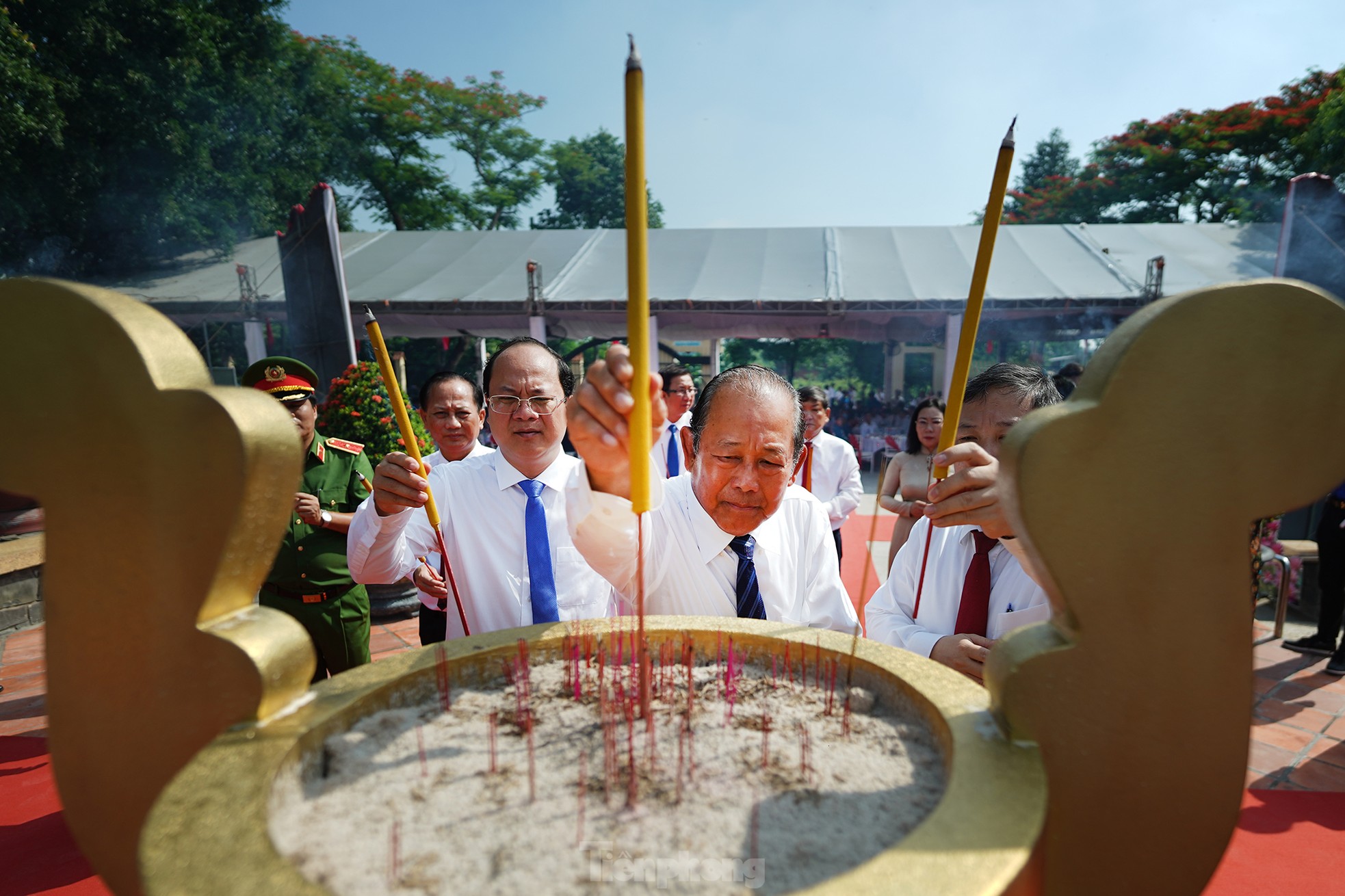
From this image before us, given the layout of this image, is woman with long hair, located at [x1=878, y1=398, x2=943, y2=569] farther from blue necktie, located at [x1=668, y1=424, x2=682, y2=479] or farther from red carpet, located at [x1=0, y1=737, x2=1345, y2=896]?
red carpet, located at [x1=0, y1=737, x2=1345, y2=896]

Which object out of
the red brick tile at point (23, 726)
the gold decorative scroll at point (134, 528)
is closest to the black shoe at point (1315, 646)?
the gold decorative scroll at point (134, 528)

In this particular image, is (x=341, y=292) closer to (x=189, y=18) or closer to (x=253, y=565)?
(x=253, y=565)

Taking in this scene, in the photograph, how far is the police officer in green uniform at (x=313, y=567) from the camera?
12.2 ft

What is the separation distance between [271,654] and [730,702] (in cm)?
83

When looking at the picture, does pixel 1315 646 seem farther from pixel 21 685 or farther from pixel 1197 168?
pixel 1197 168

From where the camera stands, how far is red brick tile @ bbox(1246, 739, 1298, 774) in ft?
12.5

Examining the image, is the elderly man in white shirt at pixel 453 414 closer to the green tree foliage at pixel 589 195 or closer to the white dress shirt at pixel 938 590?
the white dress shirt at pixel 938 590

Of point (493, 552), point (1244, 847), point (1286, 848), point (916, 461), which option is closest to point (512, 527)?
point (493, 552)

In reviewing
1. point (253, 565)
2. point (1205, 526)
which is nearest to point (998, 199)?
point (1205, 526)

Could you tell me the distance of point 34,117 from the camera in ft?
44.4

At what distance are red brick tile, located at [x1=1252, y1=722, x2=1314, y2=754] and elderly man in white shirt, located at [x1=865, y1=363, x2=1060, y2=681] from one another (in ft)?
9.77

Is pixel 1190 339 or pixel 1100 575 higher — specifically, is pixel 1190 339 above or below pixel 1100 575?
above

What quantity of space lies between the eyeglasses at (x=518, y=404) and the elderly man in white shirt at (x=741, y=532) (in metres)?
0.76

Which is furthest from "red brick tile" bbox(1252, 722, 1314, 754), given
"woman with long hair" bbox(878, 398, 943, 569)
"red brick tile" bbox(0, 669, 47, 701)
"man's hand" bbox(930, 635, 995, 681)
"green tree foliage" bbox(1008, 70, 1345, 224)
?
"green tree foliage" bbox(1008, 70, 1345, 224)
